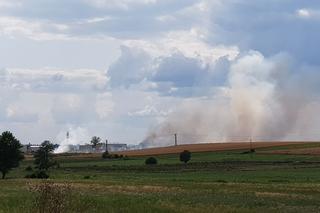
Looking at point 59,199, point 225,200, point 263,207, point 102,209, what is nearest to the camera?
point 59,199

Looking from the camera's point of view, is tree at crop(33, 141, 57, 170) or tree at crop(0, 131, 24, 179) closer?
tree at crop(0, 131, 24, 179)

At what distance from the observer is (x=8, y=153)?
326 feet

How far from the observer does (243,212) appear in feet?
113

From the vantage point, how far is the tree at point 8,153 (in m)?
99.0

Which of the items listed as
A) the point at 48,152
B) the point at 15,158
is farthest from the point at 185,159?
the point at 15,158

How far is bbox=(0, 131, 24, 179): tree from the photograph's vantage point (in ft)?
325

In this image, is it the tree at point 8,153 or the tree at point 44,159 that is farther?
the tree at point 44,159

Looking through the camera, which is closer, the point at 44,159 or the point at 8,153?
the point at 8,153

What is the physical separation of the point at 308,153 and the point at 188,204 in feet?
452

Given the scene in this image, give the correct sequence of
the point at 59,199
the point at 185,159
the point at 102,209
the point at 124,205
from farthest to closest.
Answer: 1. the point at 185,159
2. the point at 124,205
3. the point at 102,209
4. the point at 59,199

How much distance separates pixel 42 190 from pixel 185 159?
425 ft

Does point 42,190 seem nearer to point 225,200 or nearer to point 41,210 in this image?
point 41,210

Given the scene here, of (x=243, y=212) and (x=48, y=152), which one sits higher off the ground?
(x=48, y=152)

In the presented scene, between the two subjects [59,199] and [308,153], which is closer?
[59,199]
